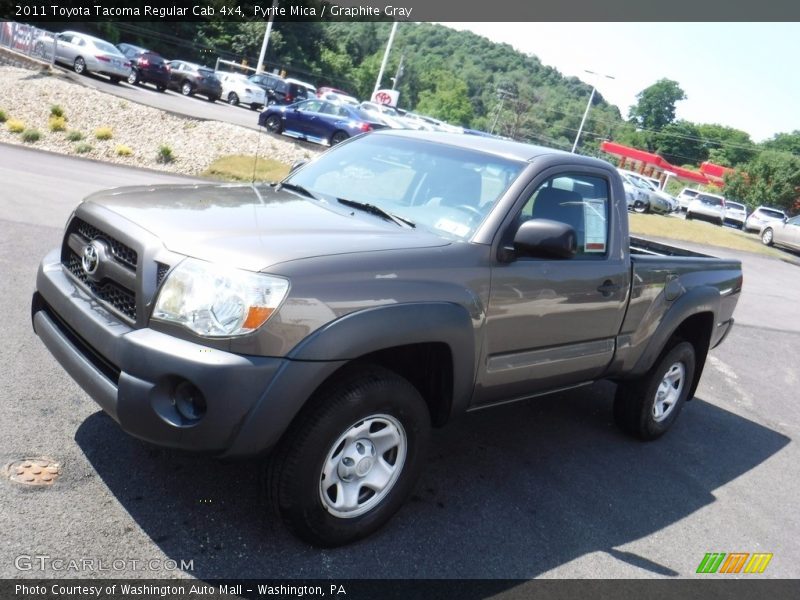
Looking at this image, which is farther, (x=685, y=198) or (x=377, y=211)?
(x=685, y=198)

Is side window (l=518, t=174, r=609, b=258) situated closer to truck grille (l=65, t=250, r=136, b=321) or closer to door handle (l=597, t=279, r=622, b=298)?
door handle (l=597, t=279, r=622, b=298)

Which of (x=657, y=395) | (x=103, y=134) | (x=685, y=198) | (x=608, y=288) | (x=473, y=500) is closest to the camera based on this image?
(x=473, y=500)

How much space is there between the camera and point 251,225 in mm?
3307

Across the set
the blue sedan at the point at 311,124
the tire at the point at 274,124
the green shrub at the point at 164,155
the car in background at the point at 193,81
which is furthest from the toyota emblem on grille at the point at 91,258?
the car in background at the point at 193,81

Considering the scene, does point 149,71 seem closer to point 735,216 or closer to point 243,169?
point 243,169

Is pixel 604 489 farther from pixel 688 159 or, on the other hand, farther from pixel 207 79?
pixel 688 159

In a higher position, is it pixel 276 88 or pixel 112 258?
pixel 112 258

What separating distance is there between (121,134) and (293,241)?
16.6 meters

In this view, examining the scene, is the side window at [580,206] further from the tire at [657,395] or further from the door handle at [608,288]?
the tire at [657,395]

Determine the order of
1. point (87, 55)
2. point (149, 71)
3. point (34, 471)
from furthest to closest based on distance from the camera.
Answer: point (149, 71), point (87, 55), point (34, 471)

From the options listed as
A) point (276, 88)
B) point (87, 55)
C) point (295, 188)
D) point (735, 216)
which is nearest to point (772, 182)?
point (735, 216)

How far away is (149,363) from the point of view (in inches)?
111

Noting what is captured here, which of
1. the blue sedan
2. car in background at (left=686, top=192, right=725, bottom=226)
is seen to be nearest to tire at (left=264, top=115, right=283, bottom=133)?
the blue sedan

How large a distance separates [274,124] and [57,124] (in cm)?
765
